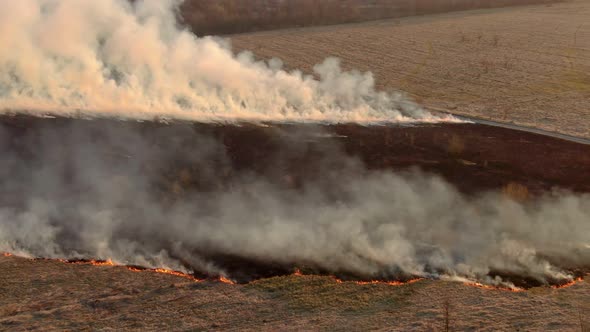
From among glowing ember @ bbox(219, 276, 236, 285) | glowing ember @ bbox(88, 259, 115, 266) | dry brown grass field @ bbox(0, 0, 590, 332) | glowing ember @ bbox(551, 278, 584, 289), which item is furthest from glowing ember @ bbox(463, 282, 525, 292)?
glowing ember @ bbox(88, 259, 115, 266)

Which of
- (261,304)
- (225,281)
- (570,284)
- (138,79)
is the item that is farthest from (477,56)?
(261,304)

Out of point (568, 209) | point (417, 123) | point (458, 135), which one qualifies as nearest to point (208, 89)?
point (417, 123)

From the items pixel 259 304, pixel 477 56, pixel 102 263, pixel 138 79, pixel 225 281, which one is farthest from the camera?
pixel 477 56

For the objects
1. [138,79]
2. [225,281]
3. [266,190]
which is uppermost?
[138,79]

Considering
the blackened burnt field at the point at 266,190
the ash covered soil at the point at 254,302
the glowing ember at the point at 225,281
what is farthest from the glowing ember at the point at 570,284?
the glowing ember at the point at 225,281

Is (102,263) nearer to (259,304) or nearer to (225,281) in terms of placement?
(225,281)

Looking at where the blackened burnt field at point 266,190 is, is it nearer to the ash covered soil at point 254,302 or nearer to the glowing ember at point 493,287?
the glowing ember at point 493,287
